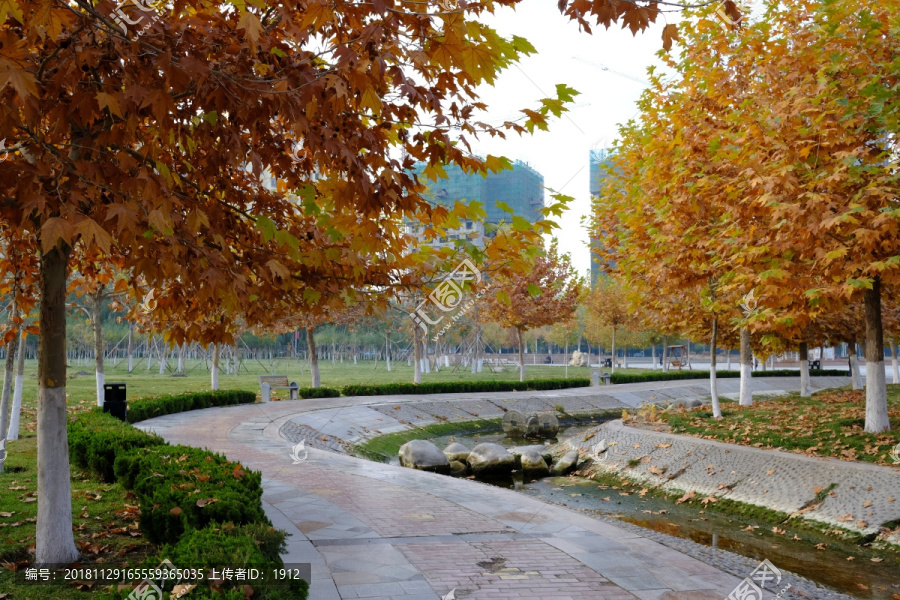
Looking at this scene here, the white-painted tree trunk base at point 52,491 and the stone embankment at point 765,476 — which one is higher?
the white-painted tree trunk base at point 52,491

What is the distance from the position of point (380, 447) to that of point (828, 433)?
11080mm

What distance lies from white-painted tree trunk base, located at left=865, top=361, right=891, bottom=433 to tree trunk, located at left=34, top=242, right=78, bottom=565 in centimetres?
1247

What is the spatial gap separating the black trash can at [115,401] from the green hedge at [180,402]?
2.01 metres

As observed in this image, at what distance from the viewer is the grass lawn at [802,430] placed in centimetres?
1130

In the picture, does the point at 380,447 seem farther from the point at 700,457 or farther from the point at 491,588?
the point at 491,588

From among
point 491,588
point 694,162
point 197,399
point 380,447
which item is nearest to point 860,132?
point 694,162

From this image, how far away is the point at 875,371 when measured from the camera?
11.9m

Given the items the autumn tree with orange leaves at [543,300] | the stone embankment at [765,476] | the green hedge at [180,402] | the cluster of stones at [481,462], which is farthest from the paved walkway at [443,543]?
the autumn tree with orange leaves at [543,300]

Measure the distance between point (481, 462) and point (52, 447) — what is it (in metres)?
10.8
